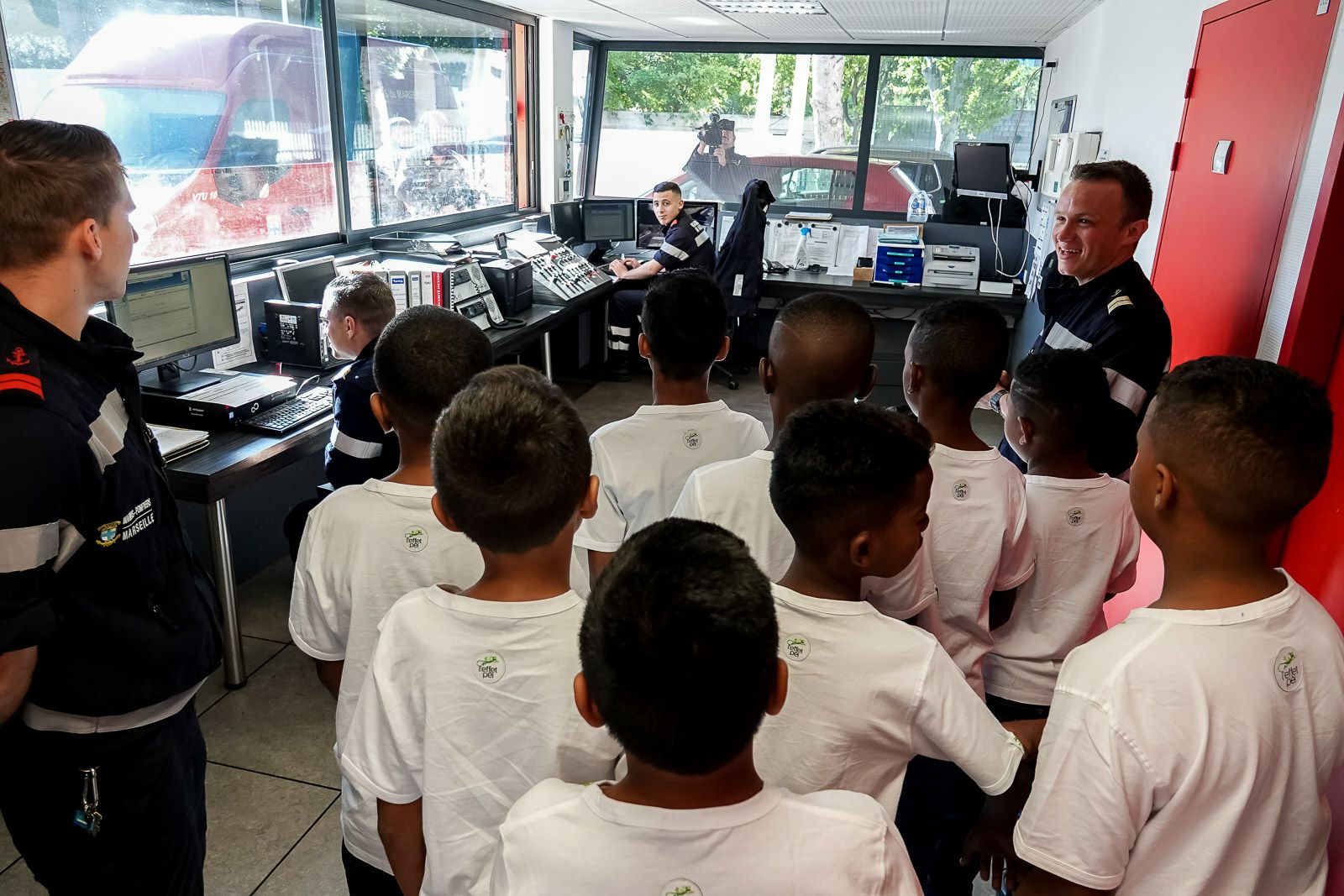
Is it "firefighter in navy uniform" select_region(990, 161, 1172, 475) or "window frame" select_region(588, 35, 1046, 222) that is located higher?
"window frame" select_region(588, 35, 1046, 222)

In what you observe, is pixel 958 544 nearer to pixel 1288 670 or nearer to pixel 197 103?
pixel 1288 670

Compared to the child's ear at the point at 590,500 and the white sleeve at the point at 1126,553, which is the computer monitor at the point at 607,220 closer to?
the white sleeve at the point at 1126,553

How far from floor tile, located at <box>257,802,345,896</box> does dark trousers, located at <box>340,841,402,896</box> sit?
570 millimetres

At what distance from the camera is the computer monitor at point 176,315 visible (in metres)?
2.49

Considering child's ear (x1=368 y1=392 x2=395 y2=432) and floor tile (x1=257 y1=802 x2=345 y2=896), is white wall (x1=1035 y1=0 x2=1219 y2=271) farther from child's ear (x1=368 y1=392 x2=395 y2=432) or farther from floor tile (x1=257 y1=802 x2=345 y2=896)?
floor tile (x1=257 y1=802 x2=345 y2=896)

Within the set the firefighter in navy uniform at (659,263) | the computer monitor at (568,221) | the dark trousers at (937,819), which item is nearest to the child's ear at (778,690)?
the dark trousers at (937,819)

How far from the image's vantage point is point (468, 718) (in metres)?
0.98

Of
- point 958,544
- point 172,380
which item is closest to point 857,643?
point 958,544

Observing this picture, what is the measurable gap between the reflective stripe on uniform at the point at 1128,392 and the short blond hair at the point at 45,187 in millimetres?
1977

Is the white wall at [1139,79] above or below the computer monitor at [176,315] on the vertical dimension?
above

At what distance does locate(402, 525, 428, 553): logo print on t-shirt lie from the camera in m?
1.32

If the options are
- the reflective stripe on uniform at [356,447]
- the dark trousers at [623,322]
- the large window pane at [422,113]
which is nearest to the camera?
the reflective stripe on uniform at [356,447]

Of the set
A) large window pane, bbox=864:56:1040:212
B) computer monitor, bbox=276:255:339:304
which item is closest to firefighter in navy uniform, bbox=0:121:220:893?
computer monitor, bbox=276:255:339:304

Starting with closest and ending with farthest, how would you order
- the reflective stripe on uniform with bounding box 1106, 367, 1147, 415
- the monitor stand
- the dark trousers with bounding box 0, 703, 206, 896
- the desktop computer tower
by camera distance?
1. the dark trousers with bounding box 0, 703, 206, 896
2. the reflective stripe on uniform with bounding box 1106, 367, 1147, 415
3. the monitor stand
4. the desktop computer tower
